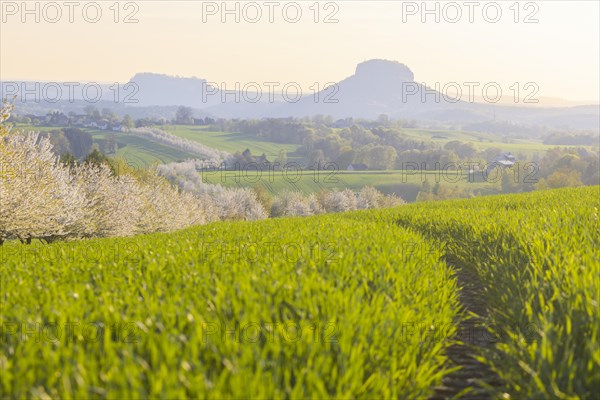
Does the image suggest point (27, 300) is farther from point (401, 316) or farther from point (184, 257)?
point (401, 316)

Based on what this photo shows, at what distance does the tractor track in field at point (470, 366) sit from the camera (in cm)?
527

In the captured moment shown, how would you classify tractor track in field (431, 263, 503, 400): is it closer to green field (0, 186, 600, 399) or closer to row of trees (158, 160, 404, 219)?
green field (0, 186, 600, 399)

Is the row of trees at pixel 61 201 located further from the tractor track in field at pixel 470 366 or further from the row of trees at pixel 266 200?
the row of trees at pixel 266 200

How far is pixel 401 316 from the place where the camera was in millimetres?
5086

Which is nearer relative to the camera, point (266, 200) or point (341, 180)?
point (266, 200)

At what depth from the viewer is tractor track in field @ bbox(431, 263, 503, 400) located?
5.27 metres

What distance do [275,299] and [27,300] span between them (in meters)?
2.71

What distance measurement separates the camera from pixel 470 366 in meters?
6.05

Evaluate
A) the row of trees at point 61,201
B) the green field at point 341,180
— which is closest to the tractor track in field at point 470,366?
the row of trees at point 61,201

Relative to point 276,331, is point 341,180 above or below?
below

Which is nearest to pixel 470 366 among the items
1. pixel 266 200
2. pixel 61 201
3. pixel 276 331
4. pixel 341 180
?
pixel 276 331

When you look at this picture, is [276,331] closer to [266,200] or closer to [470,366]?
[470,366]

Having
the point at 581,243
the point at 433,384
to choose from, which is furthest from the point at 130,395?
the point at 581,243

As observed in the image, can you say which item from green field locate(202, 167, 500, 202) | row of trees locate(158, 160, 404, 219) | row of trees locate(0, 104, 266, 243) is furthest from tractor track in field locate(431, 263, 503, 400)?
green field locate(202, 167, 500, 202)
